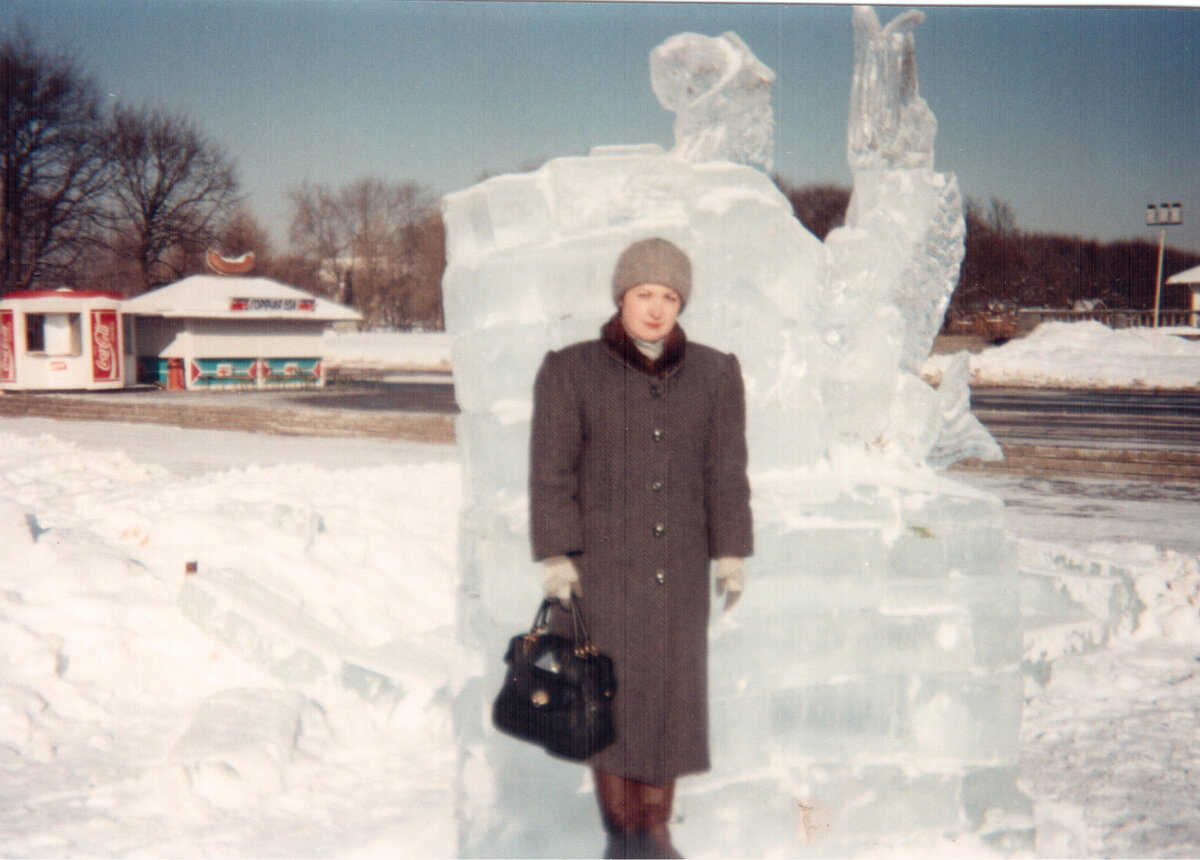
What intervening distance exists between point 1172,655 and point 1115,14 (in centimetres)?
258

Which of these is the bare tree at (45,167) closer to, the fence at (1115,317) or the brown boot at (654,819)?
the brown boot at (654,819)

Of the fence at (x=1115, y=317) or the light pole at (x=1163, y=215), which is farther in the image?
the fence at (x=1115, y=317)

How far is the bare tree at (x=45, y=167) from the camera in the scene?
16.5 ft

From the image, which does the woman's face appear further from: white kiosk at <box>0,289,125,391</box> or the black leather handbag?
white kiosk at <box>0,289,125,391</box>

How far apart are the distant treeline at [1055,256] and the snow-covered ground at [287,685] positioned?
62.9 inches

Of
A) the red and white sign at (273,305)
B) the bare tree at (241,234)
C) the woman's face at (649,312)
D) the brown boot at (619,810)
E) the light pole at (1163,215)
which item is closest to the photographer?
the woman's face at (649,312)

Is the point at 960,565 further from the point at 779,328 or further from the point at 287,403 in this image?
the point at 287,403

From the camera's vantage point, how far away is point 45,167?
6.39 metres

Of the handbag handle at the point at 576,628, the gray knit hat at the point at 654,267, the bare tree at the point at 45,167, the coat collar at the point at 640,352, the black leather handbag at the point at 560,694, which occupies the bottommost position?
the black leather handbag at the point at 560,694

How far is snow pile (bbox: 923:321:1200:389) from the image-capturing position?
7383 millimetres

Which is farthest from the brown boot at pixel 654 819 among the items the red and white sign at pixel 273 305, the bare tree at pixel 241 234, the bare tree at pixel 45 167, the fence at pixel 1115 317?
the red and white sign at pixel 273 305

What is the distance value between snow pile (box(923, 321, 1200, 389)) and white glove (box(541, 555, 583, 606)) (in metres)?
1.67

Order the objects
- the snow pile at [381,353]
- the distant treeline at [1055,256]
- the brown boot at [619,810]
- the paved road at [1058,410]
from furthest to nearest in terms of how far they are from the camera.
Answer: the snow pile at [381,353] < the paved road at [1058,410] < the distant treeline at [1055,256] < the brown boot at [619,810]

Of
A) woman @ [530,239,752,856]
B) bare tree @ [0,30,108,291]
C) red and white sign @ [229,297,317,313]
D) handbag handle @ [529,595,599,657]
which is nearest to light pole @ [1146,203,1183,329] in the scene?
woman @ [530,239,752,856]
